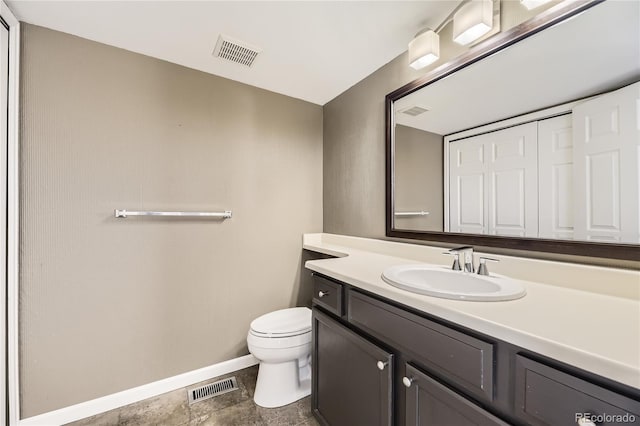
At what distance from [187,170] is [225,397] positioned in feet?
4.69

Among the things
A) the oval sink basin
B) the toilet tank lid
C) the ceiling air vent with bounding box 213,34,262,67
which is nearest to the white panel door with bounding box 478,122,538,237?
the oval sink basin

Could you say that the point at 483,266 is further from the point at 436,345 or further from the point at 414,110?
the point at 414,110

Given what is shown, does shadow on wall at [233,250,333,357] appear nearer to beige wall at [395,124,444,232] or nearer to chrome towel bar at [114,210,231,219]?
chrome towel bar at [114,210,231,219]

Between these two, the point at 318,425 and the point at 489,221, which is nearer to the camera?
the point at 489,221

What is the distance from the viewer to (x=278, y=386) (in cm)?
154

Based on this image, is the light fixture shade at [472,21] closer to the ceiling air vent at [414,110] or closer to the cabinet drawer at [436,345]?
the ceiling air vent at [414,110]

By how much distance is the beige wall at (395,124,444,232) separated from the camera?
139 cm

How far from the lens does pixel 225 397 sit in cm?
159

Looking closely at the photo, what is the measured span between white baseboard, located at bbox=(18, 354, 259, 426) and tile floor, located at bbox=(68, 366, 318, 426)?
0.10ft

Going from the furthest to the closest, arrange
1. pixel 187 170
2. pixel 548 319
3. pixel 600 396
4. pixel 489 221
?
1. pixel 187 170
2. pixel 489 221
3. pixel 548 319
4. pixel 600 396

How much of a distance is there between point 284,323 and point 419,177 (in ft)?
3.91

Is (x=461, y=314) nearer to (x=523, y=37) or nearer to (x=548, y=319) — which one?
(x=548, y=319)

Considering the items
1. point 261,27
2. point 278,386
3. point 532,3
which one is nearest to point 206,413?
point 278,386

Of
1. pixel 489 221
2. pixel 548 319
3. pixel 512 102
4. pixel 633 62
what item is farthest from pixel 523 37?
pixel 548 319
